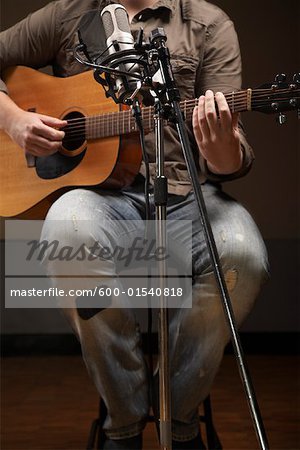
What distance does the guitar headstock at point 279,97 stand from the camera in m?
1.22

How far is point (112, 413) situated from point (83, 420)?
0.80 m

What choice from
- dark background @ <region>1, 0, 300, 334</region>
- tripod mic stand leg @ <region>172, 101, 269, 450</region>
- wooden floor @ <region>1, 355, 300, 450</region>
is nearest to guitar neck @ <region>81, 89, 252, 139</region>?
tripod mic stand leg @ <region>172, 101, 269, 450</region>

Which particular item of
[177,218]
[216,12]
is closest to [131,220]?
[177,218]

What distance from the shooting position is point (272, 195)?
3.23 meters

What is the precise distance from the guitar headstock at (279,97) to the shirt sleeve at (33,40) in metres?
0.51

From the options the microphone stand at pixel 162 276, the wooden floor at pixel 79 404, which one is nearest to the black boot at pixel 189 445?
the microphone stand at pixel 162 276

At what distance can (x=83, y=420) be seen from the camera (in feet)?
6.97

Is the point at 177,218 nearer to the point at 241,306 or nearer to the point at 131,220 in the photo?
the point at 131,220

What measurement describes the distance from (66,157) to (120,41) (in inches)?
15.9

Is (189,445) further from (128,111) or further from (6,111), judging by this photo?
(6,111)

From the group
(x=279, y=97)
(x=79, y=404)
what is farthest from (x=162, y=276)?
(x=79, y=404)

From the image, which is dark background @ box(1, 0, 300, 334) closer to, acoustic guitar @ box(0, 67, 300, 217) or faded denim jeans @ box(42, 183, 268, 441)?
acoustic guitar @ box(0, 67, 300, 217)

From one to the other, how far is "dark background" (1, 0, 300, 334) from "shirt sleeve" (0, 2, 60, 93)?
1.34 metres

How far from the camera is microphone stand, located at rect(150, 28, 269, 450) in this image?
0.96 meters
